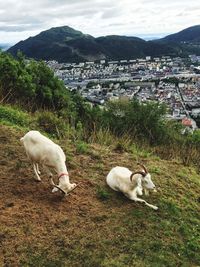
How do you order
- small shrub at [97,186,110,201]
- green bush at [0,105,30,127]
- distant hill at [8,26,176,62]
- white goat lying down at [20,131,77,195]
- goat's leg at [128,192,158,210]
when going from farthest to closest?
1. distant hill at [8,26,176,62]
2. green bush at [0,105,30,127]
3. small shrub at [97,186,110,201]
4. goat's leg at [128,192,158,210]
5. white goat lying down at [20,131,77,195]

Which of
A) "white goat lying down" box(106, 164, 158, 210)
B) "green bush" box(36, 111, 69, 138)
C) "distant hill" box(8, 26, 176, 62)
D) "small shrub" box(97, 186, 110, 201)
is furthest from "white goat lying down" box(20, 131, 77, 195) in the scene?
"distant hill" box(8, 26, 176, 62)

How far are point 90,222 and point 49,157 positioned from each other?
4.19ft

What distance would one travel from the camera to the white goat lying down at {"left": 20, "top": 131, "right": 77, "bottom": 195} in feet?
21.3

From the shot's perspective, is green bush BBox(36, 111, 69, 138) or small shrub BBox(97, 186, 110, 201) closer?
small shrub BBox(97, 186, 110, 201)

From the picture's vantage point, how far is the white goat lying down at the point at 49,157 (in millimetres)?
6496

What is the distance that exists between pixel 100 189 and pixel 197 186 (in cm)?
211

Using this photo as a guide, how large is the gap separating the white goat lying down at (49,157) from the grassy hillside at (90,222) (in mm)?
211

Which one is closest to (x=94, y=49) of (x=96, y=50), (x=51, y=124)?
(x=96, y=50)

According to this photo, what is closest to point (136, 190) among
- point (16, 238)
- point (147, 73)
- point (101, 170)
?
point (101, 170)

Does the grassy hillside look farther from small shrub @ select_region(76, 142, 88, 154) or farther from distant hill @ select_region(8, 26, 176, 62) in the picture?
distant hill @ select_region(8, 26, 176, 62)

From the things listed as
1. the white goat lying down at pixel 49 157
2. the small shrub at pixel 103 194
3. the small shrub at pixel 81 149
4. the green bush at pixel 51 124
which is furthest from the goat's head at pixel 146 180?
the green bush at pixel 51 124

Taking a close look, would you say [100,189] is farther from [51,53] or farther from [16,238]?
[51,53]

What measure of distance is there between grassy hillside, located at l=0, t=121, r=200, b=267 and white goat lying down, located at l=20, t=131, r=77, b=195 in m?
0.21

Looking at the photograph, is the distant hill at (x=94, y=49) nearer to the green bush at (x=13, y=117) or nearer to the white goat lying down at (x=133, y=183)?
the green bush at (x=13, y=117)
